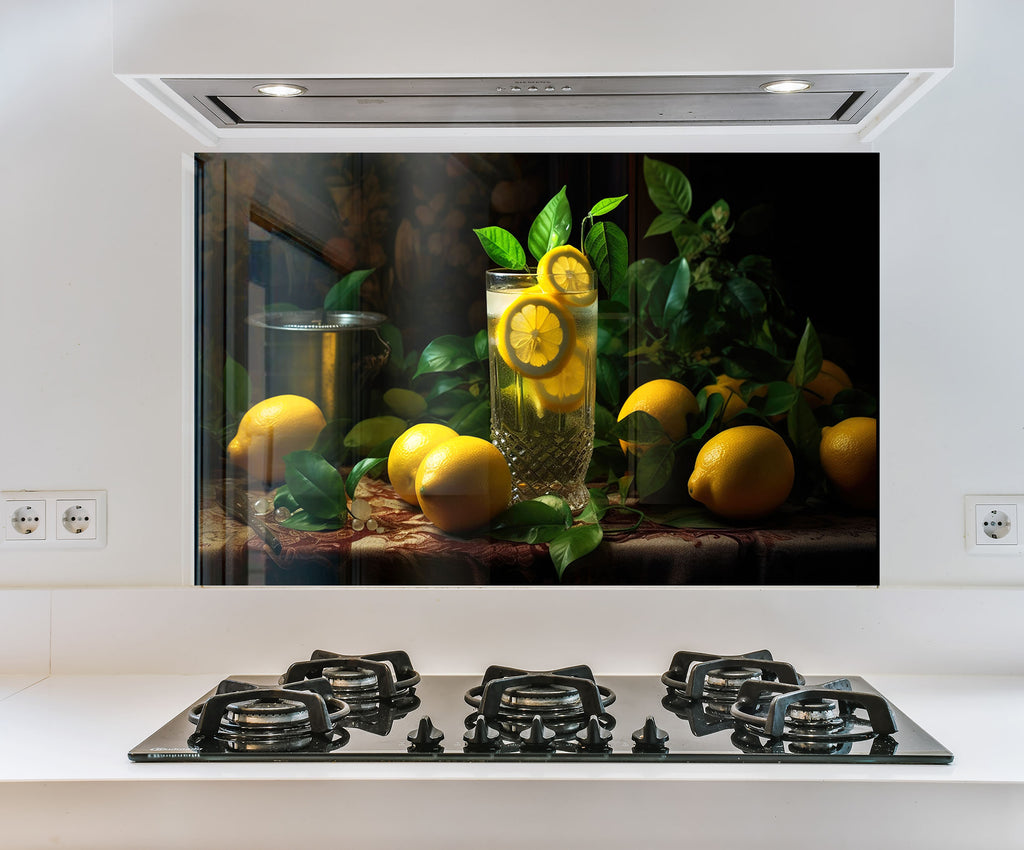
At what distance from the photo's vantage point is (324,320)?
4.12 ft

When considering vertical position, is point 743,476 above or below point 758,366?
below

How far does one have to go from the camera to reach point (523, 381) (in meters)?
1.22

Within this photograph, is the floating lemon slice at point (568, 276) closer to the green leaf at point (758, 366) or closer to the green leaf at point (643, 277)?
the green leaf at point (643, 277)

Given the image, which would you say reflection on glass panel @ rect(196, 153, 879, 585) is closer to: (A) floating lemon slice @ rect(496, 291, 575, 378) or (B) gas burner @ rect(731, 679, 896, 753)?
(A) floating lemon slice @ rect(496, 291, 575, 378)

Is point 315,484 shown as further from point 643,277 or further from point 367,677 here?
point 643,277

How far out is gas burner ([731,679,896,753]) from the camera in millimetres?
913

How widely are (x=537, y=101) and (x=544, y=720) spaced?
2.52ft

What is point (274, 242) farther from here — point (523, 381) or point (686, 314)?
point (686, 314)

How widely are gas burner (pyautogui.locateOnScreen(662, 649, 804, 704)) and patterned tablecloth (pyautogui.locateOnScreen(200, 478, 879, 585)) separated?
0.14 meters

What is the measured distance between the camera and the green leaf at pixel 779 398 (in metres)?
1.25

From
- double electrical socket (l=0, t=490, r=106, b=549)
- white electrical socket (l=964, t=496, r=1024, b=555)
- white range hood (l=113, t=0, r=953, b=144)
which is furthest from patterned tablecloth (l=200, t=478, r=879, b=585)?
white range hood (l=113, t=0, r=953, b=144)

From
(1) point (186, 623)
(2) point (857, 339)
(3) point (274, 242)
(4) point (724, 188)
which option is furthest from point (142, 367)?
(2) point (857, 339)

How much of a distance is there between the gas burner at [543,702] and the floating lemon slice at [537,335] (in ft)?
1.43

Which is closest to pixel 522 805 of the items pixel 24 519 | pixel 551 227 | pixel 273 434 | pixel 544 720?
pixel 544 720
